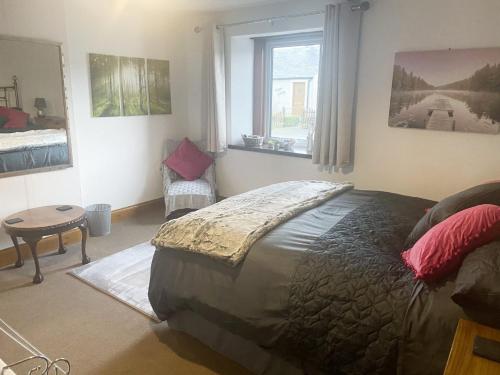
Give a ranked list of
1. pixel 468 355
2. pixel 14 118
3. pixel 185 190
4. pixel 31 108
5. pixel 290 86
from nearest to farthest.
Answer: pixel 468 355 → pixel 14 118 → pixel 31 108 → pixel 185 190 → pixel 290 86

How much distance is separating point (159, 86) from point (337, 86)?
2097 mm

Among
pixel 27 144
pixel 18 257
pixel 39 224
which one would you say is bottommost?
pixel 18 257

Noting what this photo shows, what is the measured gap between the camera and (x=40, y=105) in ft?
10.7

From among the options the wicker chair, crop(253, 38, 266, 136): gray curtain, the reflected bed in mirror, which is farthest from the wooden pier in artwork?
the reflected bed in mirror

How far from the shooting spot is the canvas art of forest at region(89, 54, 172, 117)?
3.80 m

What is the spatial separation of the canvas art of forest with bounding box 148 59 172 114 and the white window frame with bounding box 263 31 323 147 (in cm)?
117

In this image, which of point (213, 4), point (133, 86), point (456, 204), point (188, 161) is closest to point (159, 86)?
point (133, 86)

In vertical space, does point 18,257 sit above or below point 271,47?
below

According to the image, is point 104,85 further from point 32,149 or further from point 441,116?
point 441,116

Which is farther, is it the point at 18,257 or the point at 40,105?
the point at 40,105

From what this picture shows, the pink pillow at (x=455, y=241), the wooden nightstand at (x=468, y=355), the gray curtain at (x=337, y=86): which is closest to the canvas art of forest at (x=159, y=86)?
the gray curtain at (x=337, y=86)

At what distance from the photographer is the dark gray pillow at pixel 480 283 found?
4.01 ft

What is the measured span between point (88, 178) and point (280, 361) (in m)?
2.88

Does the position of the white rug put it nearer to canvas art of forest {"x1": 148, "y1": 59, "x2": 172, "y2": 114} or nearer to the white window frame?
canvas art of forest {"x1": 148, "y1": 59, "x2": 172, "y2": 114}
